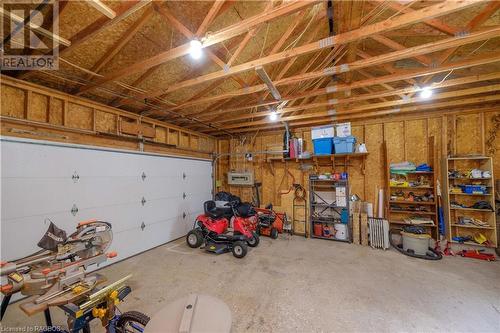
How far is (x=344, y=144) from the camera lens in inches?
194

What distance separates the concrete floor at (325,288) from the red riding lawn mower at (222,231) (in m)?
0.25

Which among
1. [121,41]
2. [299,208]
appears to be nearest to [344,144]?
[299,208]

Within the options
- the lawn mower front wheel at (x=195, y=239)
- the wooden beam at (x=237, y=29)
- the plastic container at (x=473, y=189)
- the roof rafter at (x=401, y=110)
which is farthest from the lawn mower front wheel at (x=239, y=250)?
the plastic container at (x=473, y=189)

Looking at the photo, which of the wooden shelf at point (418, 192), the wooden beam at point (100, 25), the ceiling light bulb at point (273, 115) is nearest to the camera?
the wooden beam at point (100, 25)

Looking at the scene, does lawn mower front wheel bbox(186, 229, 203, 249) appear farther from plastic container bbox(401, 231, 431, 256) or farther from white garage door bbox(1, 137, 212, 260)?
plastic container bbox(401, 231, 431, 256)

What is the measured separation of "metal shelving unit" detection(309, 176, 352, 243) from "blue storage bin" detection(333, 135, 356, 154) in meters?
0.79

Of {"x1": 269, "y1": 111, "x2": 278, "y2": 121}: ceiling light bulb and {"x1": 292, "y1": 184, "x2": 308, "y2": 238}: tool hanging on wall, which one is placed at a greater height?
{"x1": 269, "y1": 111, "x2": 278, "y2": 121}: ceiling light bulb

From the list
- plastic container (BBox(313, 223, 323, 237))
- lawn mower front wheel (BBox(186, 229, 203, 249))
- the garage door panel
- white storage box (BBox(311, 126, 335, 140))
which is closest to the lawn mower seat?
lawn mower front wheel (BBox(186, 229, 203, 249))

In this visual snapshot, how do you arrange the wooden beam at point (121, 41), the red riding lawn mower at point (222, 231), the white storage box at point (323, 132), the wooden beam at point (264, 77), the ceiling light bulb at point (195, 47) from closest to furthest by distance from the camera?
1. the ceiling light bulb at point (195, 47)
2. the wooden beam at point (121, 41)
3. the wooden beam at point (264, 77)
4. the red riding lawn mower at point (222, 231)
5. the white storage box at point (323, 132)

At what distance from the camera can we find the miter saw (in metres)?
1.26

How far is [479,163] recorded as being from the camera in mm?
4367

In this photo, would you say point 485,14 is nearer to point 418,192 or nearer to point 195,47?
point 195,47

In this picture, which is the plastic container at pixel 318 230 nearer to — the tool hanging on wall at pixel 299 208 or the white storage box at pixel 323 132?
the tool hanging on wall at pixel 299 208

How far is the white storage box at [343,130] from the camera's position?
194 inches
